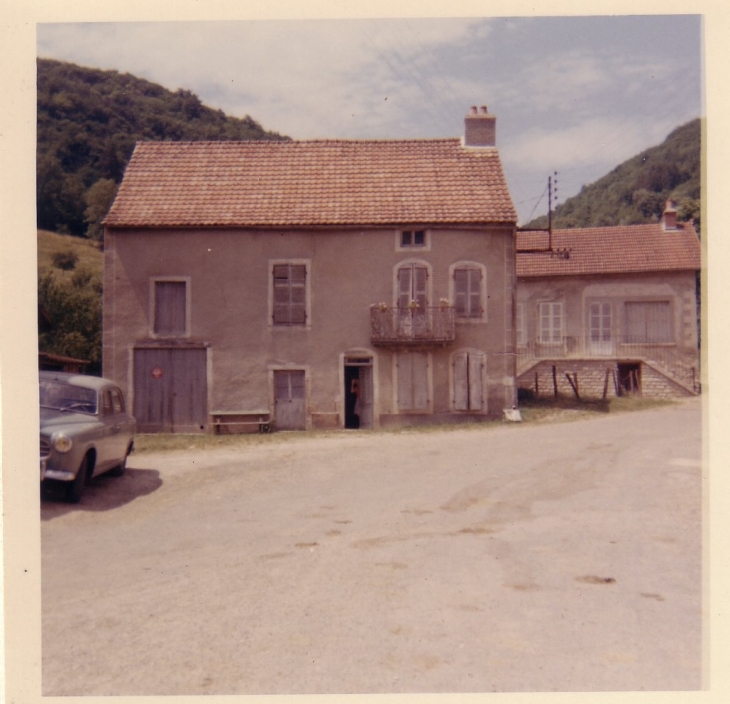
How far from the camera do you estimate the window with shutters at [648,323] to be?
85.5ft

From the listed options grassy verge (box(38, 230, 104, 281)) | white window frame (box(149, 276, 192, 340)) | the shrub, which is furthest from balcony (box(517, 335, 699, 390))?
the shrub

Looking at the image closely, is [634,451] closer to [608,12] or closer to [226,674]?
[608,12]

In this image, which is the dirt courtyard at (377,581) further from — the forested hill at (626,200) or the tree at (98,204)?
the forested hill at (626,200)

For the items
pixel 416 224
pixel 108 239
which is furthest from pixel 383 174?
pixel 108 239

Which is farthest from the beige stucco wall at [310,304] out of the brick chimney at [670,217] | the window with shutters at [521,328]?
the brick chimney at [670,217]

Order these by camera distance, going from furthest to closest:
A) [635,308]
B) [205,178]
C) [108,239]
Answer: [635,308], [205,178], [108,239]

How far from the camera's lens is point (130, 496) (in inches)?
383

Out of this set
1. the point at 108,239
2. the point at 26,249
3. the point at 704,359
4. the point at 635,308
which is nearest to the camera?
the point at 26,249

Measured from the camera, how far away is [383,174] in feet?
63.9

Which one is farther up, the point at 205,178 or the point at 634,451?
the point at 205,178

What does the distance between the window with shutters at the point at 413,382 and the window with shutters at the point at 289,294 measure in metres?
2.78

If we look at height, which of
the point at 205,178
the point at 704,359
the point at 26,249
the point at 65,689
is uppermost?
the point at 205,178

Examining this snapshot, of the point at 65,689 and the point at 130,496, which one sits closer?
the point at 65,689

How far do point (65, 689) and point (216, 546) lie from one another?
2620 millimetres
